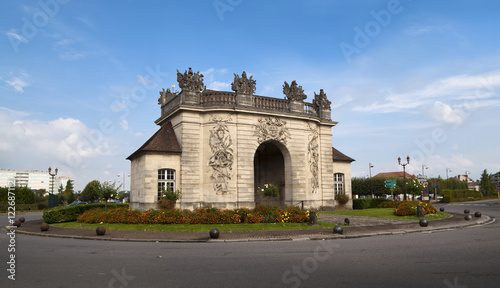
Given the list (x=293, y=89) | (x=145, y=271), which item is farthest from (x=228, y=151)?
(x=145, y=271)

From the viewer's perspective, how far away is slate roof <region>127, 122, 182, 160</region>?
27969 millimetres

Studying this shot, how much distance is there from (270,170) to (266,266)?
26888 mm

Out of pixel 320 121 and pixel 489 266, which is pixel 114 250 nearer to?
pixel 489 266

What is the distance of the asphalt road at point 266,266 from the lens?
7938mm

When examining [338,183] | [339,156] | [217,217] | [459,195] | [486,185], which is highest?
[339,156]

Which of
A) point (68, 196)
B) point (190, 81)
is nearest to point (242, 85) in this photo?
point (190, 81)

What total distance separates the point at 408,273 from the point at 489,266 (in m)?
2.61

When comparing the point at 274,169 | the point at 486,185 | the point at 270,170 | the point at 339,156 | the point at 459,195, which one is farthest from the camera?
the point at 486,185

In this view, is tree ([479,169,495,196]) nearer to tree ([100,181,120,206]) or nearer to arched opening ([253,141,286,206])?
arched opening ([253,141,286,206])

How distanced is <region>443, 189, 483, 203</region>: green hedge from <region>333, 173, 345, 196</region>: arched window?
134 feet

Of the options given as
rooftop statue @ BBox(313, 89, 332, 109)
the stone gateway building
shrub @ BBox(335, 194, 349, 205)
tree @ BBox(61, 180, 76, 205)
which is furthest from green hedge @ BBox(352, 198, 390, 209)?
tree @ BBox(61, 180, 76, 205)

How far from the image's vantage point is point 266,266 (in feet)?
31.9

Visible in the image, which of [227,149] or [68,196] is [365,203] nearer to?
[227,149]

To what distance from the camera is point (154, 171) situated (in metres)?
27.8
